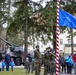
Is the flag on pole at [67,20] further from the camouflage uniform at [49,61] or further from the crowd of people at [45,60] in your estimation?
the camouflage uniform at [49,61]

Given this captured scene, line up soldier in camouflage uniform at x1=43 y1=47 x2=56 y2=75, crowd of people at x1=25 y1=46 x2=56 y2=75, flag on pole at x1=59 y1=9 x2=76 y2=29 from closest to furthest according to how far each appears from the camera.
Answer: flag on pole at x1=59 y1=9 x2=76 y2=29 < crowd of people at x1=25 y1=46 x2=56 y2=75 < soldier in camouflage uniform at x1=43 y1=47 x2=56 y2=75

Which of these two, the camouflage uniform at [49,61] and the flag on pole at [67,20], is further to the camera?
the camouflage uniform at [49,61]

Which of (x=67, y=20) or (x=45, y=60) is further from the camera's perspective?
(x=45, y=60)

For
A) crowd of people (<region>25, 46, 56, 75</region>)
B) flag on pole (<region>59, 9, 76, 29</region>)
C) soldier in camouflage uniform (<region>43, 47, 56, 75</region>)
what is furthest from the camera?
soldier in camouflage uniform (<region>43, 47, 56, 75</region>)

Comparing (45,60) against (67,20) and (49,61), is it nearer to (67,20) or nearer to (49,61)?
(49,61)

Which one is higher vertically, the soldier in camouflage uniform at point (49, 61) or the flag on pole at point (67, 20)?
the flag on pole at point (67, 20)

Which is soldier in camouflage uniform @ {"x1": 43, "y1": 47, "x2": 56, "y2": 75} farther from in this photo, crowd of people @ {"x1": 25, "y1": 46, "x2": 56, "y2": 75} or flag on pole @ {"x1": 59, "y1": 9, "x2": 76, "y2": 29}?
flag on pole @ {"x1": 59, "y1": 9, "x2": 76, "y2": 29}

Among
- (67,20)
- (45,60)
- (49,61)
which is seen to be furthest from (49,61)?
(67,20)

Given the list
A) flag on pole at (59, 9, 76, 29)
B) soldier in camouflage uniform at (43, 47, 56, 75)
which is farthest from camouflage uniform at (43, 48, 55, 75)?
flag on pole at (59, 9, 76, 29)

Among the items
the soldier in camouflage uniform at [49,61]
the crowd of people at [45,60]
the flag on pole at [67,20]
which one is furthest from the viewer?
the soldier in camouflage uniform at [49,61]

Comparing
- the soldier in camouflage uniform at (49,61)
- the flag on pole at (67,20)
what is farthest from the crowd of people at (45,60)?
the flag on pole at (67,20)

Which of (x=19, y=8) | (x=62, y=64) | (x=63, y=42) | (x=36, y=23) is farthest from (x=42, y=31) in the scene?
(x=63, y=42)

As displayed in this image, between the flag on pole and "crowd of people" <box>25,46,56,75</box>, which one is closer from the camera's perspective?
the flag on pole

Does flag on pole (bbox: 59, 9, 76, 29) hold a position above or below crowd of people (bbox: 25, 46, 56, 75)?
above
